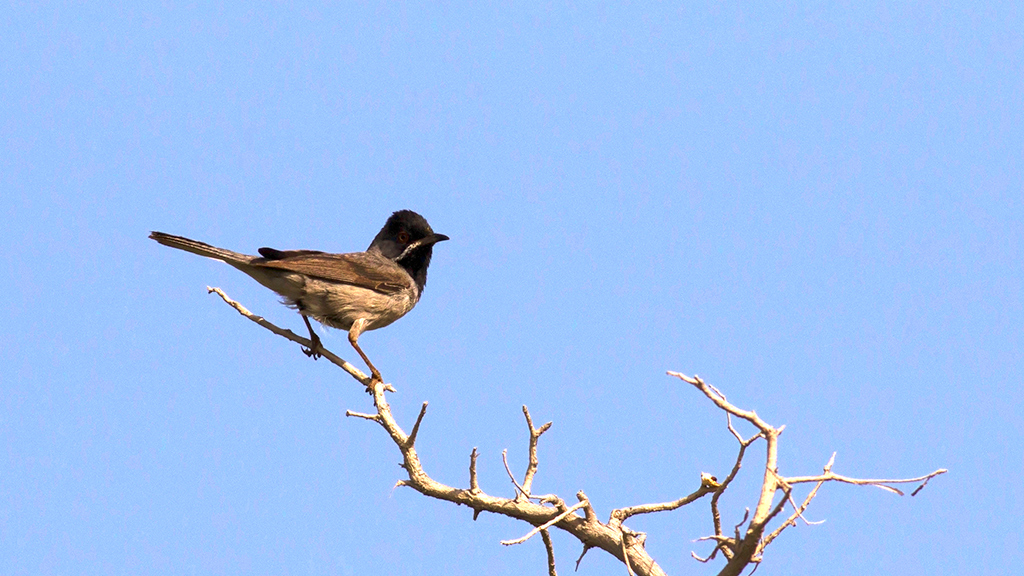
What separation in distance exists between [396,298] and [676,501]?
4973mm

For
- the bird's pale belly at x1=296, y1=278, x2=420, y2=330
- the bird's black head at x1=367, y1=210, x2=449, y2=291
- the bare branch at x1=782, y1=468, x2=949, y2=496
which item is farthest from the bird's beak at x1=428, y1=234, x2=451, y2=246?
the bare branch at x1=782, y1=468, x2=949, y2=496

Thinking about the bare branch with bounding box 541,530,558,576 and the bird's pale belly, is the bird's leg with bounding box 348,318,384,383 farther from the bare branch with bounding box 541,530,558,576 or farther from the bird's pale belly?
the bare branch with bounding box 541,530,558,576

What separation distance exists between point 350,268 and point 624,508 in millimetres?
4690

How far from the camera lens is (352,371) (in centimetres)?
757

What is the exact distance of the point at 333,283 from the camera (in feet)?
29.3

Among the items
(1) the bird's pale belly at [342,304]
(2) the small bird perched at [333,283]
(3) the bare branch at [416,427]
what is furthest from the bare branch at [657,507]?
(1) the bird's pale belly at [342,304]

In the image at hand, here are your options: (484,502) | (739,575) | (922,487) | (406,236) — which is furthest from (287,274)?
(922,487)

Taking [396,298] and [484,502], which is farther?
[396,298]

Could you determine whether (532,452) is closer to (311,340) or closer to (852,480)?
(852,480)

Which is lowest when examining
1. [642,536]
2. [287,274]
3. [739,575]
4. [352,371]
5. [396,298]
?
[739,575]

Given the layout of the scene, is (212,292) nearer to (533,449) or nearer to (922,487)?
(533,449)

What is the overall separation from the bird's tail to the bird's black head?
2.09 m

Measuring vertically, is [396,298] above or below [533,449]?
above

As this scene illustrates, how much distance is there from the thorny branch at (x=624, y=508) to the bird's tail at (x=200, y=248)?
253 centimetres
